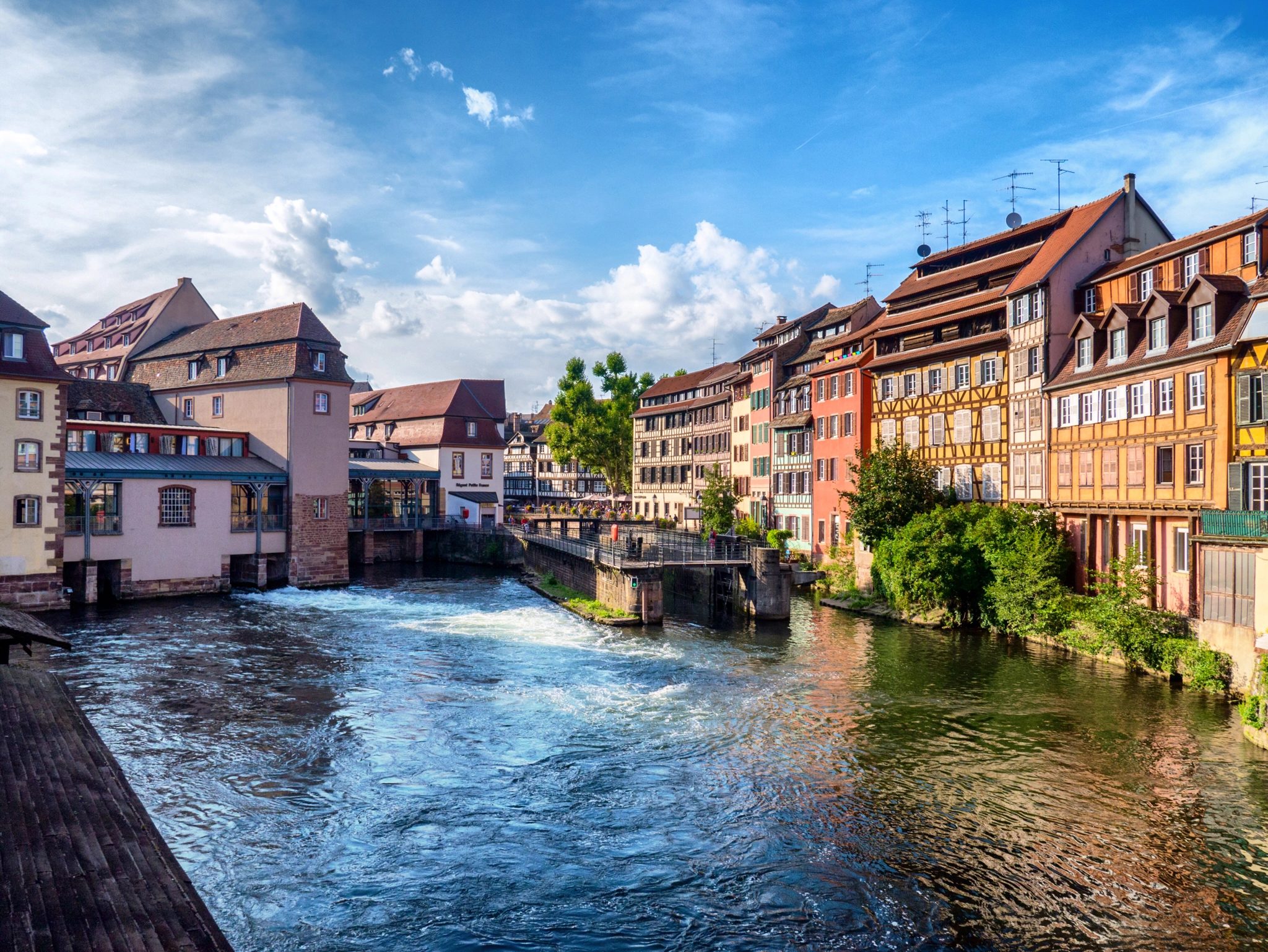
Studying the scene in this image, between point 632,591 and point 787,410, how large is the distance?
22.5 m

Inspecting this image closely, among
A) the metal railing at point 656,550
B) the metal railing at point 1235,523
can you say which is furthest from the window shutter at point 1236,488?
the metal railing at point 656,550

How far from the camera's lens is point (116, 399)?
52219 mm

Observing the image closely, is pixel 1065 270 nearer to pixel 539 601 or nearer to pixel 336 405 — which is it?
pixel 539 601

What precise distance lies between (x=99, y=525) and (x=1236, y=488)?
43.3 meters

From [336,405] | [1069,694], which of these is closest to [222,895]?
[1069,694]

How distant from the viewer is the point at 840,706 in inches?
911

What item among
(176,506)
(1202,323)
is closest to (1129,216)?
(1202,323)

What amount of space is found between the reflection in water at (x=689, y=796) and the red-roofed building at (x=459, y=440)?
3713cm

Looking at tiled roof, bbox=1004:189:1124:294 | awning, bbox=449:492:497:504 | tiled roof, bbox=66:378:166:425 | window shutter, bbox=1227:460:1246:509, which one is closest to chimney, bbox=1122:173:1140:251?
tiled roof, bbox=1004:189:1124:294

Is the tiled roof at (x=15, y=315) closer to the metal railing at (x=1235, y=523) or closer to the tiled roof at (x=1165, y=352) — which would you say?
the tiled roof at (x=1165, y=352)

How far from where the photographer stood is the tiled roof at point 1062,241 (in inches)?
1344

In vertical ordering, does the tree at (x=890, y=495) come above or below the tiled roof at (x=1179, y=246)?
below

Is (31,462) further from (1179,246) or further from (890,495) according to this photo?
(1179,246)

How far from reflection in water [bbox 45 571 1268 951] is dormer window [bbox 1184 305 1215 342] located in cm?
1034
